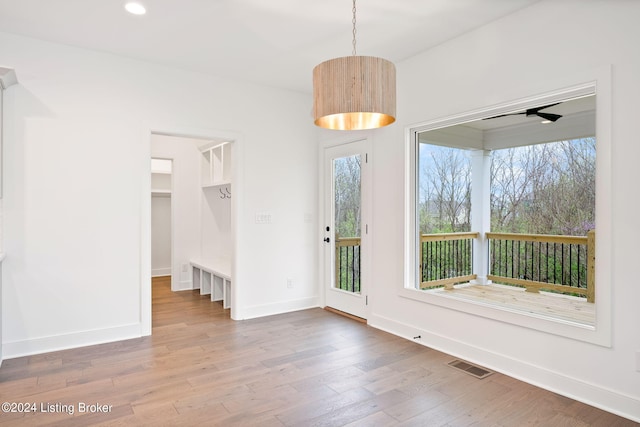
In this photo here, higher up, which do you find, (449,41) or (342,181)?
(449,41)

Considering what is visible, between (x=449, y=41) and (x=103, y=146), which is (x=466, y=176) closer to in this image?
(x=449, y=41)

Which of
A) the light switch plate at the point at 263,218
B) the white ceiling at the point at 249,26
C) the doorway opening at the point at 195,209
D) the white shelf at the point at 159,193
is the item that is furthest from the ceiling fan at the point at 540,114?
the white shelf at the point at 159,193

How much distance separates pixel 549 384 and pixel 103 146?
432 cm

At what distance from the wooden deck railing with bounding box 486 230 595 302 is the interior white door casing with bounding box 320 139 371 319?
1329 millimetres

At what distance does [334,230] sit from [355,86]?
119 inches

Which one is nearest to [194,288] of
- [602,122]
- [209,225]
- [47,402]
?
[209,225]

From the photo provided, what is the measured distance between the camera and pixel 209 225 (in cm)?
623

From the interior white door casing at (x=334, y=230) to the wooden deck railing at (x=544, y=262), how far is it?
4.36ft

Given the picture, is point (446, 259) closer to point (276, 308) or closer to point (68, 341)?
point (276, 308)

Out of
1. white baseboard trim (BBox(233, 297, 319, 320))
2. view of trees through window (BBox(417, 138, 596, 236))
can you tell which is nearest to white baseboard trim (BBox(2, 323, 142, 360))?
white baseboard trim (BBox(233, 297, 319, 320))

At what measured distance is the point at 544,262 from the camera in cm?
338

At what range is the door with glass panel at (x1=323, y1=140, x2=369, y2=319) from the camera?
14.5 ft

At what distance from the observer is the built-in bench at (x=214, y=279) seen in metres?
4.92
